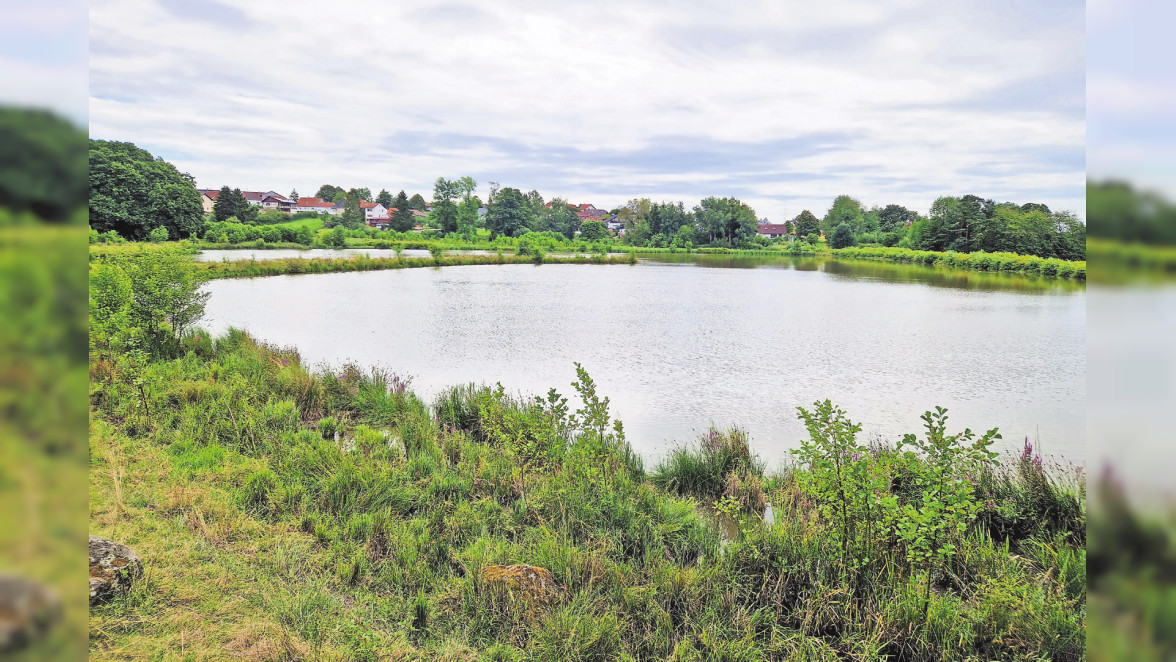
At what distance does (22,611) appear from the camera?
79 cm

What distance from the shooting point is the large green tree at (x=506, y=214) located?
80.3m

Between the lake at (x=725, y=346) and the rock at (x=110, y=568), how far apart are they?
18.0ft

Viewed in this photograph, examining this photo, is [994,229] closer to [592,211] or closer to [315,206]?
[592,211]

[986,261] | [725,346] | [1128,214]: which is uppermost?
[986,261]

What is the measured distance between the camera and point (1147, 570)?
57 centimetres

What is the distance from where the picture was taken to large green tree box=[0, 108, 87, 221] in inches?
31.5

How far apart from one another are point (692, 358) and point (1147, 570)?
14.2 metres

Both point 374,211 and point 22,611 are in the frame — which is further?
point 374,211

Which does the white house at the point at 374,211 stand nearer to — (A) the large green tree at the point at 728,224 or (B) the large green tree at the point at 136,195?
(B) the large green tree at the point at 136,195

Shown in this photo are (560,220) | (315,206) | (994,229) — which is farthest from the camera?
(315,206)

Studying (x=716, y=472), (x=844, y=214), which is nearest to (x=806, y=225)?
(x=844, y=214)

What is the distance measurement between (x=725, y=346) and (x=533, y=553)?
1237cm

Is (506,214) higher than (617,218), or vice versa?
(617,218)

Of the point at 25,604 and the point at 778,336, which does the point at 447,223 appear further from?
the point at 25,604
